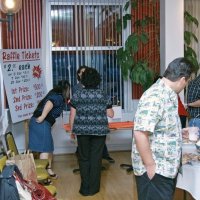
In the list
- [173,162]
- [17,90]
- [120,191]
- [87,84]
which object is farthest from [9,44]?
[173,162]

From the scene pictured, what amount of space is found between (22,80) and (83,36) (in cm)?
147

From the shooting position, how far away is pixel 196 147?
2.80m

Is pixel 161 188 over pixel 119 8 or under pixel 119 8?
under

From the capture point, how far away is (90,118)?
12.6 feet

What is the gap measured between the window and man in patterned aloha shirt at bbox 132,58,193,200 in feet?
12.9

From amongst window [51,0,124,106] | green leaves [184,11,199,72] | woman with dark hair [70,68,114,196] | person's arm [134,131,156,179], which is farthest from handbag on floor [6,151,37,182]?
green leaves [184,11,199,72]

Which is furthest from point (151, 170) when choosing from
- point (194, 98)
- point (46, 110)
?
point (46, 110)

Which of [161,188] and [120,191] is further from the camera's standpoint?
[120,191]

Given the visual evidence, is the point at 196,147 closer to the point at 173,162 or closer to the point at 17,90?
the point at 173,162

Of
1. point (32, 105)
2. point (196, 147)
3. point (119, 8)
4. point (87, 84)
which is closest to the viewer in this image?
point (196, 147)

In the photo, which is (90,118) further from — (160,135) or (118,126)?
(160,135)

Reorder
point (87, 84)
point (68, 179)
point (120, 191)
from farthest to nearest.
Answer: point (68, 179) → point (120, 191) → point (87, 84)

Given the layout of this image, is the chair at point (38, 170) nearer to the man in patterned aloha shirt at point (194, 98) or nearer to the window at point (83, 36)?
the man in patterned aloha shirt at point (194, 98)

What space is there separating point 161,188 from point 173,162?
176 millimetres
